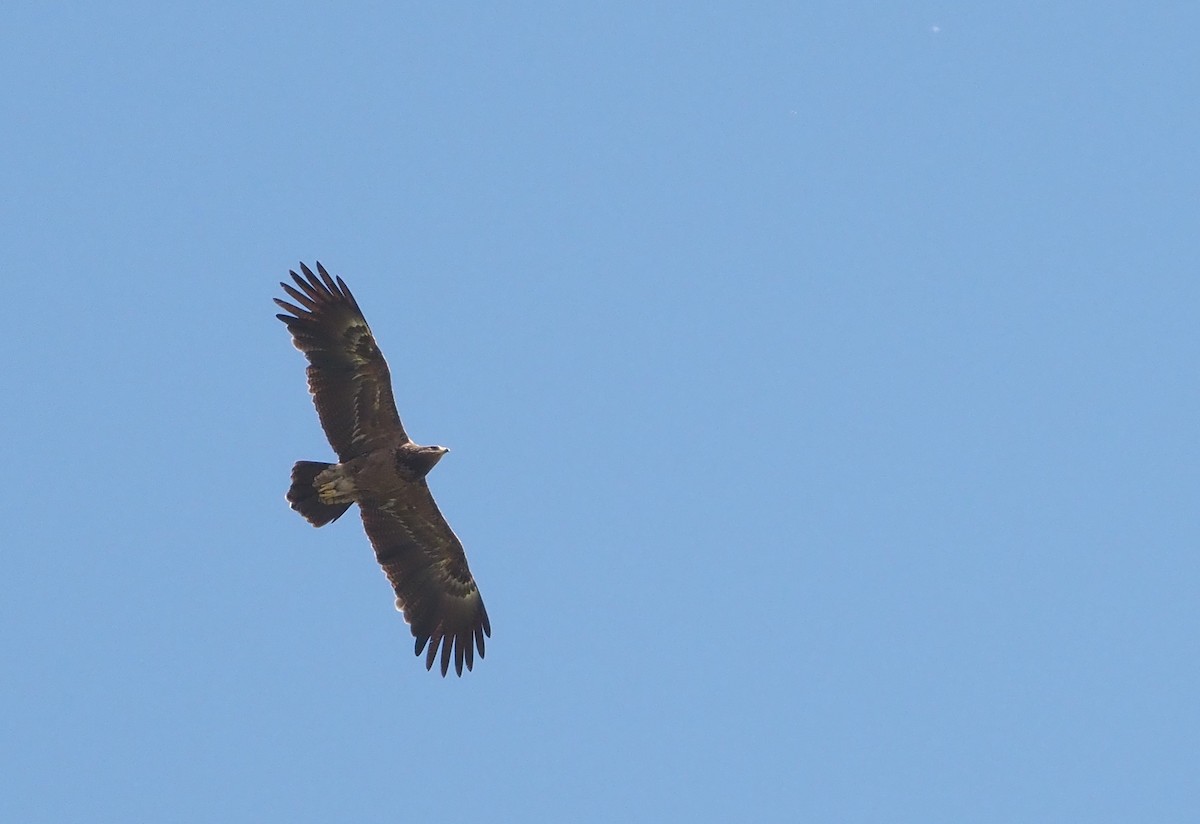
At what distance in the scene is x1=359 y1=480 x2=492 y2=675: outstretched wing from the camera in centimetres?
2570

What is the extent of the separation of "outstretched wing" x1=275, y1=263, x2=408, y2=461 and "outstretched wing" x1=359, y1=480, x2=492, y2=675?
1.24 metres

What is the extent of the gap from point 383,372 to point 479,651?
4397 millimetres

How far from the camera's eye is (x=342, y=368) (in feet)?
80.9

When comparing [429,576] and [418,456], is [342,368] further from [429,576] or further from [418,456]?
[429,576]

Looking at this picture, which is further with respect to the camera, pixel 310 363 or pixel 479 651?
pixel 479 651

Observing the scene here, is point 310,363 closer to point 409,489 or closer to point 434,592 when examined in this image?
point 409,489

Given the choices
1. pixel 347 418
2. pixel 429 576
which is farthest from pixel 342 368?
pixel 429 576

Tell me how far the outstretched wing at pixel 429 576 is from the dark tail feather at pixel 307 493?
1.01 meters

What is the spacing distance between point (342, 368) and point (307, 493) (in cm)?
172

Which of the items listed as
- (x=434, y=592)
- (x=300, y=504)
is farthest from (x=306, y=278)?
(x=434, y=592)

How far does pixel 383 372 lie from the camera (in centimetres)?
2458

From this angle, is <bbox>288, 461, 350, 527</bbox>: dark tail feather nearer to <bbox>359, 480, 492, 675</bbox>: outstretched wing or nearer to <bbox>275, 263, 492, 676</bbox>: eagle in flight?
<bbox>275, 263, 492, 676</bbox>: eagle in flight

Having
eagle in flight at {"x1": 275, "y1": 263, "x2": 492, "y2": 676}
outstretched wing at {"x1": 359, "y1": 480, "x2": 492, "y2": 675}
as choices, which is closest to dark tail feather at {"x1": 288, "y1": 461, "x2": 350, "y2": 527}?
eagle in flight at {"x1": 275, "y1": 263, "x2": 492, "y2": 676}

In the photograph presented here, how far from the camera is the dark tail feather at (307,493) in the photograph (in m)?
24.5
